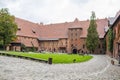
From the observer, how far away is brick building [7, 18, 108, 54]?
85.8 metres

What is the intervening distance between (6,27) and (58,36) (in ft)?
106

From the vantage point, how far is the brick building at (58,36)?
282ft

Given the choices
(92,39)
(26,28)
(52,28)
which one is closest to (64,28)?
(52,28)

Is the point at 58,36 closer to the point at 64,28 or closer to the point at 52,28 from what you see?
the point at 64,28

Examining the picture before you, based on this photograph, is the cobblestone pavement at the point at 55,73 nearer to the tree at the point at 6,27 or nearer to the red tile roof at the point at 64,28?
the tree at the point at 6,27

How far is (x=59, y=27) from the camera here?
3893 inches

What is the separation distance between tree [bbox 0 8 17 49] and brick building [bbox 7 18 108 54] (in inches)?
512

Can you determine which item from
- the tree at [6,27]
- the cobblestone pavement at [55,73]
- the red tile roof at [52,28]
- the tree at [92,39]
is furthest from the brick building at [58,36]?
the cobblestone pavement at [55,73]

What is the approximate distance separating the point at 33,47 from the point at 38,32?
39.1 ft

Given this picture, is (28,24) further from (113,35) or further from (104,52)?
(113,35)

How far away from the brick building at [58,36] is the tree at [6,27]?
13.0m

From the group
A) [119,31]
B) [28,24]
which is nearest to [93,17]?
[28,24]

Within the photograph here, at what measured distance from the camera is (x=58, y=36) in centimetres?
9519

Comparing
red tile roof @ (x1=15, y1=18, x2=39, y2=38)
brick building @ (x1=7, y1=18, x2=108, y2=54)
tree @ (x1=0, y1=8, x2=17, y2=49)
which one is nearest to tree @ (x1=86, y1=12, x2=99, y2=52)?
brick building @ (x1=7, y1=18, x2=108, y2=54)
